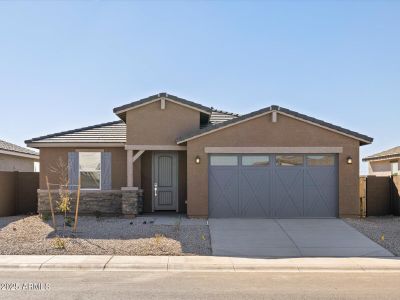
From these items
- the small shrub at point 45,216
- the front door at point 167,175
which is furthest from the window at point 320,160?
the small shrub at point 45,216

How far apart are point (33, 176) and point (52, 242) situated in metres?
8.26

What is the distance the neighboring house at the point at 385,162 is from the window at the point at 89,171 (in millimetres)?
15552

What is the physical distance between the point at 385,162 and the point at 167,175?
48.8 ft

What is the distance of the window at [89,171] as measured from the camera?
55.7ft

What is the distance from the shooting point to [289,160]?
15797mm

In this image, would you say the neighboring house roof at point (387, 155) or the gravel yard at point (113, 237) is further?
the neighboring house roof at point (387, 155)

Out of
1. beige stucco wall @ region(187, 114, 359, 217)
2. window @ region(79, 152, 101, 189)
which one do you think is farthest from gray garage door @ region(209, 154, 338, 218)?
window @ region(79, 152, 101, 189)

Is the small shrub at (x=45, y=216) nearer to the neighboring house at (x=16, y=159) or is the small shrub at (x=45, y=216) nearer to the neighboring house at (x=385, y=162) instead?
the neighboring house at (x=16, y=159)

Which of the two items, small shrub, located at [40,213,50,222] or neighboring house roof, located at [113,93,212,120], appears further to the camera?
neighboring house roof, located at [113,93,212,120]

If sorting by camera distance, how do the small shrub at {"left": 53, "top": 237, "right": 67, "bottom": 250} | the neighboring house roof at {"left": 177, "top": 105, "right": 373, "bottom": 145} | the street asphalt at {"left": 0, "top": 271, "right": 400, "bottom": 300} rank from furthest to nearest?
1. the neighboring house roof at {"left": 177, "top": 105, "right": 373, "bottom": 145}
2. the small shrub at {"left": 53, "top": 237, "right": 67, "bottom": 250}
3. the street asphalt at {"left": 0, "top": 271, "right": 400, "bottom": 300}

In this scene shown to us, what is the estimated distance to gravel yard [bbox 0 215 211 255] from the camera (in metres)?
10.9

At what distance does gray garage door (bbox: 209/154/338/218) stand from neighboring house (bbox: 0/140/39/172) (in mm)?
11227

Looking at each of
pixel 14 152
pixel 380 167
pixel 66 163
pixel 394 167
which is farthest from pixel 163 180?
pixel 380 167

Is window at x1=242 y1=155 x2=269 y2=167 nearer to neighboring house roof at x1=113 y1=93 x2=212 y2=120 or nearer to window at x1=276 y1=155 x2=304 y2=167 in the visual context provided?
window at x1=276 y1=155 x2=304 y2=167
